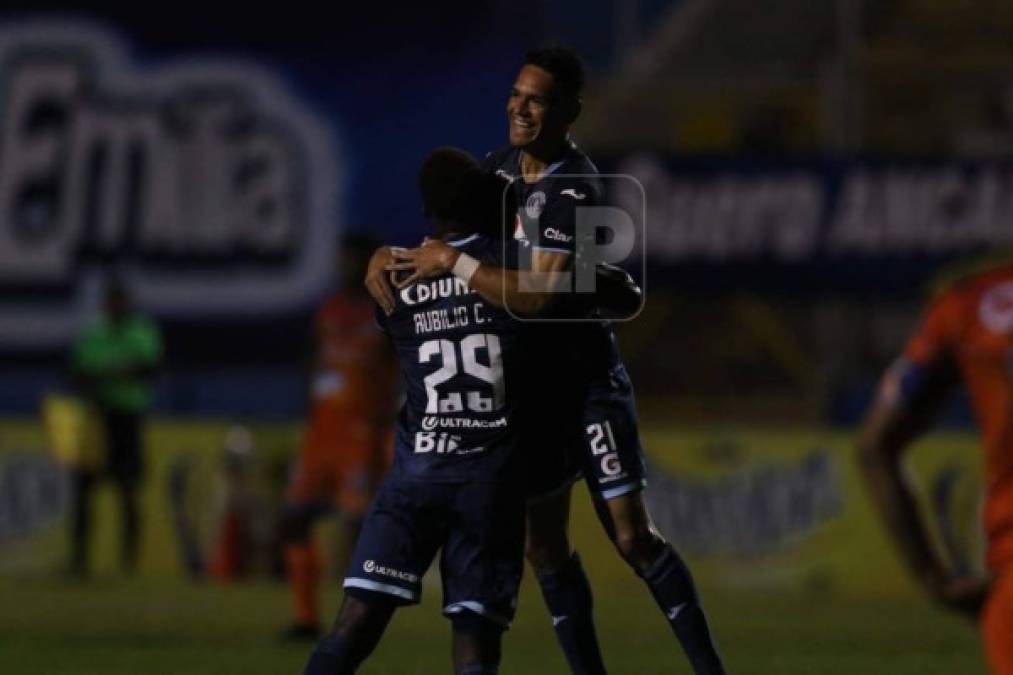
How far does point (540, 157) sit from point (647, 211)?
478 inches

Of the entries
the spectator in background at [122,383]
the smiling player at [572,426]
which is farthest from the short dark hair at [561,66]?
the spectator in background at [122,383]

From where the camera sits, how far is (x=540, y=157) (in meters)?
7.77

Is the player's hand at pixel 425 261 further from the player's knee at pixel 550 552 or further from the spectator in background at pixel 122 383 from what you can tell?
the spectator in background at pixel 122 383

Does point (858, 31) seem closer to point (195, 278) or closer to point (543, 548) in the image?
point (195, 278)

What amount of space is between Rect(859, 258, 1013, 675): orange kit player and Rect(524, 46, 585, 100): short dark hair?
10.5ft

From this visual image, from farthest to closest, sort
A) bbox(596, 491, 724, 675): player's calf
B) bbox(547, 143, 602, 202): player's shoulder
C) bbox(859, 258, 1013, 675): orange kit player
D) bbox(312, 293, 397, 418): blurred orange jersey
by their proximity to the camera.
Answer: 1. bbox(312, 293, 397, 418): blurred orange jersey
2. bbox(596, 491, 724, 675): player's calf
3. bbox(547, 143, 602, 202): player's shoulder
4. bbox(859, 258, 1013, 675): orange kit player

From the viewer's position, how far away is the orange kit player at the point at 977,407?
15.1 ft

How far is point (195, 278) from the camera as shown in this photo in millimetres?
22078

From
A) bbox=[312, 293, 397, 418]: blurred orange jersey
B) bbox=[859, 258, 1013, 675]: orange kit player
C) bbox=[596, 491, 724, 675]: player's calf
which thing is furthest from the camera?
bbox=[312, 293, 397, 418]: blurred orange jersey

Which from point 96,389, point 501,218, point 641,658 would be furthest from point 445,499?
point 96,389

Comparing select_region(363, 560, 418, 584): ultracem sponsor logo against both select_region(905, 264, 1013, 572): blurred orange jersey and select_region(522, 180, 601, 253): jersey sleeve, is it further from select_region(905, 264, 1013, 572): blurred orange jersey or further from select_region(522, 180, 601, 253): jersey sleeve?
select_region(905, 264, 1013, 572): blurred orange jersey

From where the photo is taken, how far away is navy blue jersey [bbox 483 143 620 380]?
7266mm

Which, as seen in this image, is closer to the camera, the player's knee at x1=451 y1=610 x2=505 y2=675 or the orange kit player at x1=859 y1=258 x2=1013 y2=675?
the orange kit player at x1=859 y1=258 x2=1013 y2=675

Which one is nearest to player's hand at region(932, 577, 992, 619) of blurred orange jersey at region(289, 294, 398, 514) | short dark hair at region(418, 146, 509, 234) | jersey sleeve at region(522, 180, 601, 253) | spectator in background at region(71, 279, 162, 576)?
short dark hair at region(418, 146, 509, 234)
